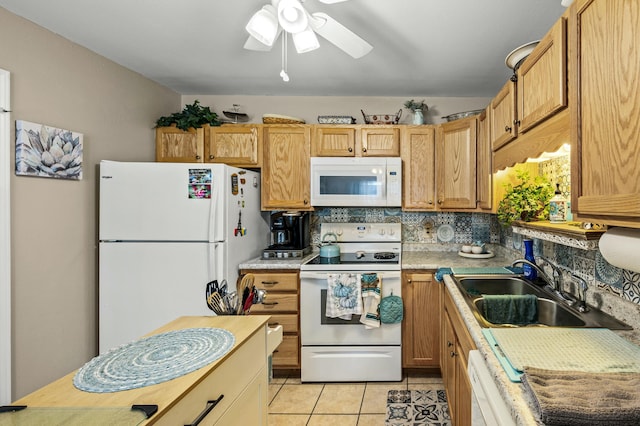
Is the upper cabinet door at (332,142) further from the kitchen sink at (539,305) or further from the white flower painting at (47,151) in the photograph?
→ the white flower painting at (47,151)

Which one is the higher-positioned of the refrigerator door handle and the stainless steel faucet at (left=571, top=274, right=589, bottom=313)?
the refrigerator door handle

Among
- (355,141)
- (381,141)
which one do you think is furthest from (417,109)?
(355,141)

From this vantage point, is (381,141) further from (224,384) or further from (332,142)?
(224,384)

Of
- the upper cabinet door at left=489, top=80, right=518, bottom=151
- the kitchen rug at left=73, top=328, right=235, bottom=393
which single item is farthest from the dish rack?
the kitchen rug at left=73, top=328, right=235, bottom=393

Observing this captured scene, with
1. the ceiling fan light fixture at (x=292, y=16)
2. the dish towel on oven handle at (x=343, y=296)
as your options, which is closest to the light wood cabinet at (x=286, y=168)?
the dish towel on oven handle at (x=343, y=296)

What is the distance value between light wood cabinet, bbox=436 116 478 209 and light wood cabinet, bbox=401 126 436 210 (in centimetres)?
5

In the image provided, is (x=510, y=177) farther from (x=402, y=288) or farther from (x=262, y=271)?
(x=262, y=271)

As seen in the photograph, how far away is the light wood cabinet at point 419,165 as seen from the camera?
3.03m

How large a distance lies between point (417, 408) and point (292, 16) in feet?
8.04

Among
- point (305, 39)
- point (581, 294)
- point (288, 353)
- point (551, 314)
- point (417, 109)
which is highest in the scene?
point (417, 109)

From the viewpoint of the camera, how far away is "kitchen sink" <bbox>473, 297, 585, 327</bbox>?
150 centimetres

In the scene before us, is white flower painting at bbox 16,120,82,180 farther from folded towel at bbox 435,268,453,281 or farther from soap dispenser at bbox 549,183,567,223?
soap dispenser at bbox 549,183,567,223

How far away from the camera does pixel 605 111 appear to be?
873 mm

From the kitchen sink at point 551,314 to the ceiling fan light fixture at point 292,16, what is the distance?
4.97ft
